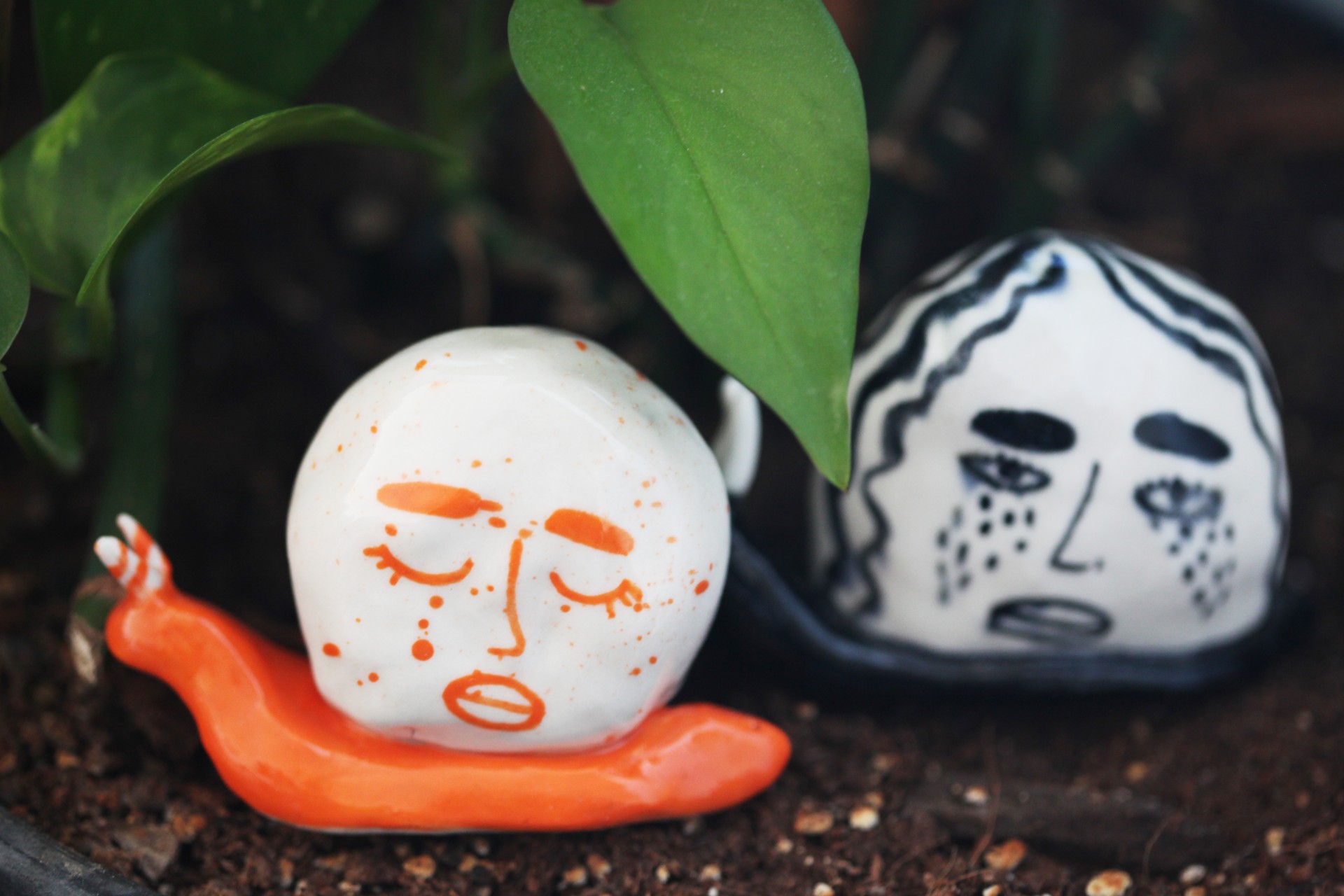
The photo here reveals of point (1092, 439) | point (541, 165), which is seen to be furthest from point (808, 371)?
point (541, 165)

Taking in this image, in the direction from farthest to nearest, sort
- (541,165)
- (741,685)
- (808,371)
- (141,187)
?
(541,165) < (741,685) < (141,187) < (808,371)

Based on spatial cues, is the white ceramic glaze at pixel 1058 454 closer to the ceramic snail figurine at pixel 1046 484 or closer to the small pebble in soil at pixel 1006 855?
the ceramic snail figurine at pixel 1046 484

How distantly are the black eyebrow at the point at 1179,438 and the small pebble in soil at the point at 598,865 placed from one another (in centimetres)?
43

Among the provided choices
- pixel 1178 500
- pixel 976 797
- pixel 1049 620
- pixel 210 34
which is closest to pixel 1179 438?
pixel 1178 500

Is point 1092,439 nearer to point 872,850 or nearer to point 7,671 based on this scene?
point 872,850

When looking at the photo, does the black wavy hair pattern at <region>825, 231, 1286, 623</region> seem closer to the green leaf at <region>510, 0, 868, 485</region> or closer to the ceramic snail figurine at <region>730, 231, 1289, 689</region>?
the ceramic snail figurine at <region>730, 231, 1289, 689</region>

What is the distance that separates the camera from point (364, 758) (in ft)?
2.14

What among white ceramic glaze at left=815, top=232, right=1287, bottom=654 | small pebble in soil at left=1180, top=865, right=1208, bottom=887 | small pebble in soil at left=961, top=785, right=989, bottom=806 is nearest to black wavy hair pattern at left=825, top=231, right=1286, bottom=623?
white ceramic glaze at left=815, top=232, right=1287, bottom=654

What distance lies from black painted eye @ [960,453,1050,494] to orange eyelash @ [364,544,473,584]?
0.33 metres

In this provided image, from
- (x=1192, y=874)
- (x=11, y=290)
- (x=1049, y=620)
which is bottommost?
(x=1192, y=874)

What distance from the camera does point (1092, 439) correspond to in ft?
2.34

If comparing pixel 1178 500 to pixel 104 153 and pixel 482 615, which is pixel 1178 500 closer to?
pixel 482 615

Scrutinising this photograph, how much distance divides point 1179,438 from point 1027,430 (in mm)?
100

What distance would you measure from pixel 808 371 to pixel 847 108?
0.15 meters
